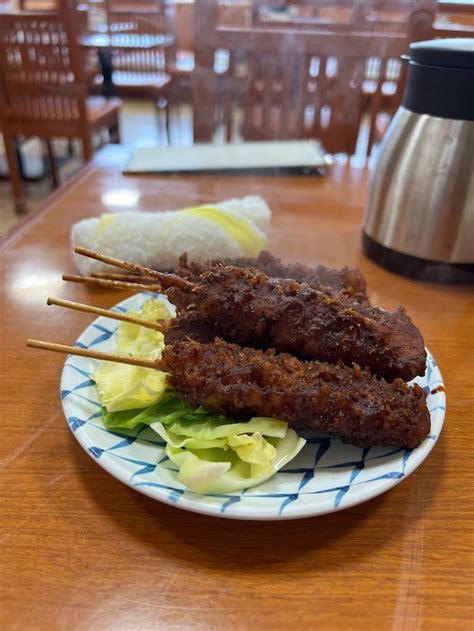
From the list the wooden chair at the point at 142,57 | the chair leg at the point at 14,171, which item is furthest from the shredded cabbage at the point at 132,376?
the wooden chair at the point at 142,57

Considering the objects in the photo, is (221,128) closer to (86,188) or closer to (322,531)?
(86,188)

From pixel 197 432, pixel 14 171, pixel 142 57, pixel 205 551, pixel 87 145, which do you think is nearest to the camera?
pixel 205 551

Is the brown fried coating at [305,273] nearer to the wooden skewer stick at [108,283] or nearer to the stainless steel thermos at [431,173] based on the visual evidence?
the wooden skewer stick at [108,283]

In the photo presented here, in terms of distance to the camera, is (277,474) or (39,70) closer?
(277,474)

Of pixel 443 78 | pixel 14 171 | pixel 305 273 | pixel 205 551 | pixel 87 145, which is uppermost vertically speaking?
pixel 443 78

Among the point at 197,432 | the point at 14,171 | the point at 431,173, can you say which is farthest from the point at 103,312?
the point at 14,171

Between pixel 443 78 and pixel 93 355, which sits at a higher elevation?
pixel 443 78

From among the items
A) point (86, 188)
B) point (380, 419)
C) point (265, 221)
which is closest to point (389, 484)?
point (380, 419)

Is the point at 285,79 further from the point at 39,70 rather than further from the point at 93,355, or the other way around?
the point at 93,355
